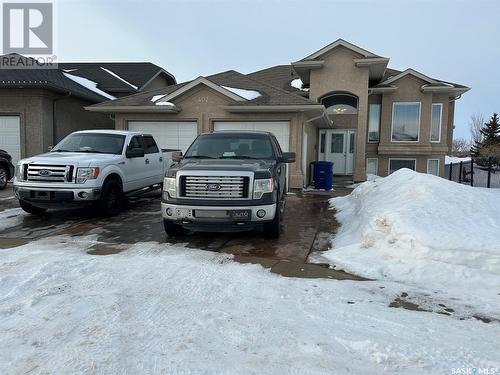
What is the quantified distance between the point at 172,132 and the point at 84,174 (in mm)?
6691

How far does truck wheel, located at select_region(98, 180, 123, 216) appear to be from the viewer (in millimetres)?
8461

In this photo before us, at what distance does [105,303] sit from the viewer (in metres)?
4.02

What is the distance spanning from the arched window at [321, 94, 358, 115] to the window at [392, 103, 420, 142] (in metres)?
2.27

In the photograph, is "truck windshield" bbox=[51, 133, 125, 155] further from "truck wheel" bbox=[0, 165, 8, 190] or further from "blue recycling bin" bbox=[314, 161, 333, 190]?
"blue recycling bin" bbox=[314, 161, 333, 190]

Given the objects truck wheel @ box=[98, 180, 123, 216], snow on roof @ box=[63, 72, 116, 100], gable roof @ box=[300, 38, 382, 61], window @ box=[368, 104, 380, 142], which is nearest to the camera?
truck wheel @ box=[98, 180, 123, 216]

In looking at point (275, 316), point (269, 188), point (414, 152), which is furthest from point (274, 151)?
point (414, 152)

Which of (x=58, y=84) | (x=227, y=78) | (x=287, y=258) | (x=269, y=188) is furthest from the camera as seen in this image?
(x=227, y=78)

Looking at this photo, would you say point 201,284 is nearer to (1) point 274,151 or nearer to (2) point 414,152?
(1) point 274,151

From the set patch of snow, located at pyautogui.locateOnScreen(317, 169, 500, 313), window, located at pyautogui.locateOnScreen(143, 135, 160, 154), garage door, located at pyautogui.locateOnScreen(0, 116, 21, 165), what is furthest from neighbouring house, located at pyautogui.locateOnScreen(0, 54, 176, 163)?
patch of snow, located at pyautogui.locateOnScreen(317, 169, 500, 313)

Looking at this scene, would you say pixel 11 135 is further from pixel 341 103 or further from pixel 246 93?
pixel 341 103

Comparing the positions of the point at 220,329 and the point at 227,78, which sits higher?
the point at 227,78

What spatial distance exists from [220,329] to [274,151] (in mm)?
4659

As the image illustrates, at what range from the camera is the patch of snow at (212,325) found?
9.71ft

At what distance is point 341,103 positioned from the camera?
1858cm
